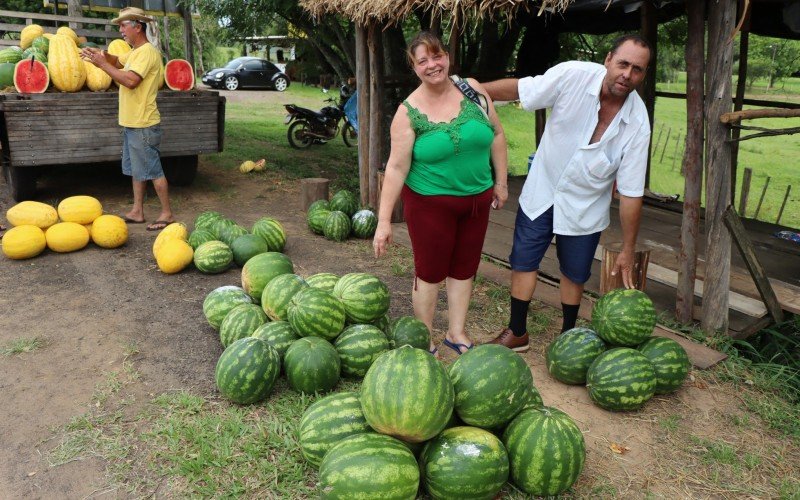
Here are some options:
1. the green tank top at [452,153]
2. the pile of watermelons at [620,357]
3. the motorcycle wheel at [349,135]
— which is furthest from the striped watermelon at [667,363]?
the motorcycle wheel at [349,135]

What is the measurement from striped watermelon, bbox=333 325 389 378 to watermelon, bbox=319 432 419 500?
3.37 feet

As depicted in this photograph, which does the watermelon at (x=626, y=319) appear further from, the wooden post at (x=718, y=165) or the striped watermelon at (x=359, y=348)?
the striped watermelon at (x=359, y=348)

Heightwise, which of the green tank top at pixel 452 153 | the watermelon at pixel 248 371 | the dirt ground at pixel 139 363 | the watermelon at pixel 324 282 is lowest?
the dirt ground at pixel 139 363

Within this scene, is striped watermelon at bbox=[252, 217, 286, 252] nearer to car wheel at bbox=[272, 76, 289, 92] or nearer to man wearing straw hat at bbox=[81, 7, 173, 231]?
man wearing straw hat at bbox=[81, 7, 173, 231]

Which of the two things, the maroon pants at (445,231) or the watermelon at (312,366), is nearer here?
the watermelon at (312,366)

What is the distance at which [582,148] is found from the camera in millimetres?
3502

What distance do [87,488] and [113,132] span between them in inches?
214

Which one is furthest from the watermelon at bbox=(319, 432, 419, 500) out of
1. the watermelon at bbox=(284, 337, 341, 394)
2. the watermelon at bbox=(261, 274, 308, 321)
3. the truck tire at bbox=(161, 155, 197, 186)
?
the truck tire at bbox=(161, 155, 197, 186)

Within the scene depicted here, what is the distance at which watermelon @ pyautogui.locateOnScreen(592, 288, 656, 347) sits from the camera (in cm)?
361

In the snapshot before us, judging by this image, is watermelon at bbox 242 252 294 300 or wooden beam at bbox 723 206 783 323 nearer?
wooden beam at bbox 723 206 783 323

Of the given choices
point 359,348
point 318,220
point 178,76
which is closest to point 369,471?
point 359,348

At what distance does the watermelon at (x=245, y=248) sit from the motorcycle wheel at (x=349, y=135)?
745cm

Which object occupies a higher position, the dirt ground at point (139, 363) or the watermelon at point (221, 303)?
the watermelon at point (221, 303)

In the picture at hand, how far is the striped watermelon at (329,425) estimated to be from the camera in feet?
8.75
